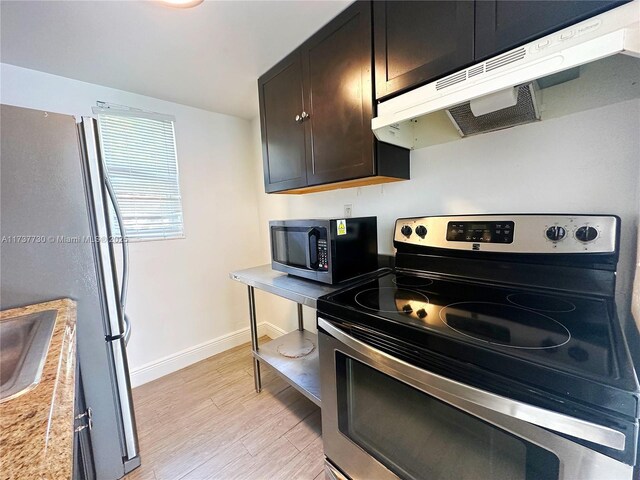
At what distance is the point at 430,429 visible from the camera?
812 mm

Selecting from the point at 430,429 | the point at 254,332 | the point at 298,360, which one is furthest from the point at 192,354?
the point at 430,429

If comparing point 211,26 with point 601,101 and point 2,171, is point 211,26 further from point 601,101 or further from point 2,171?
point 601,101

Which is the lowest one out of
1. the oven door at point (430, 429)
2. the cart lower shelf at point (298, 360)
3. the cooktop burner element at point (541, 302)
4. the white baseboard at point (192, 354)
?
the white baseboard at point (192, 354)

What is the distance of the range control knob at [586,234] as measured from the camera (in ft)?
2.84

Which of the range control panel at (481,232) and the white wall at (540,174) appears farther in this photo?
the range control panel at (481,232)

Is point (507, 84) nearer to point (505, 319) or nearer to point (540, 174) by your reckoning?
point (540, 174)

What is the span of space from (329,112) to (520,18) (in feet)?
2.60

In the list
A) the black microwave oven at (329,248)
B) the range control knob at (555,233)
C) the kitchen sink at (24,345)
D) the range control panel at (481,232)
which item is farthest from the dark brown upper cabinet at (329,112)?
the kitchen sink at (24,345)

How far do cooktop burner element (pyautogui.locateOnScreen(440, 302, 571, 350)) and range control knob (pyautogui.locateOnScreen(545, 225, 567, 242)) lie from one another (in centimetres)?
29

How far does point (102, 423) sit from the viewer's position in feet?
4.12

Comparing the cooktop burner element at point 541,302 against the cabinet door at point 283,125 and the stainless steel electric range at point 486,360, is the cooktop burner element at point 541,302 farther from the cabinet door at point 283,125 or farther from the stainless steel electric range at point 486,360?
the cabinet door at point 283,125

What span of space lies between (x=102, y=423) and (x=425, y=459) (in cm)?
145

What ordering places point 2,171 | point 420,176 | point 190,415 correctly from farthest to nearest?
point 190,415
point 420,176
point 2,171

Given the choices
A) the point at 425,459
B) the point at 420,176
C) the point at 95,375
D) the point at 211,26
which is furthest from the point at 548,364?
the point at 211,26
